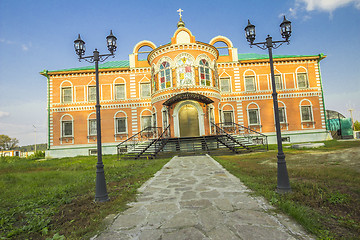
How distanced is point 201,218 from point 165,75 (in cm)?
1591

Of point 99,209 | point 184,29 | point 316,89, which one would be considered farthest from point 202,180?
point 316,89

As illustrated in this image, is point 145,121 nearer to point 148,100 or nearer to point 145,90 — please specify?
point 148,100

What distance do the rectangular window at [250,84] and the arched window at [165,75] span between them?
9.43m

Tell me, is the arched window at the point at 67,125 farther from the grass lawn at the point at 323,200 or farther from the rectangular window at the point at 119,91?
the grass lawn at the point at 323,200

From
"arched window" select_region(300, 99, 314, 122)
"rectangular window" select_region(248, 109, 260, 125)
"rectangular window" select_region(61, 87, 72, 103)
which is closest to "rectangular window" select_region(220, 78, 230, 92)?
"rectangular window" select_region(248, 109, 260, 125)

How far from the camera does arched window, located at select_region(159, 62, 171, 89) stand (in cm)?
1797

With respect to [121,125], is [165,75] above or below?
above

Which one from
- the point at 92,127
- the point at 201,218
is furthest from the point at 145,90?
the point at 201,218

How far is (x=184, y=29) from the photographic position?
18375 mm

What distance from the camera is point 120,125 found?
2205cm

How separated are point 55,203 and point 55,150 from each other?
19.5 m

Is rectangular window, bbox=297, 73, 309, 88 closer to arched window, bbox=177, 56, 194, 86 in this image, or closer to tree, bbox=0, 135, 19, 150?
arched window, bbox=177, 56, 194, 86

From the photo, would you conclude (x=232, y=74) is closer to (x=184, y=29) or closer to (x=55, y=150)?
(x=184, y=29)

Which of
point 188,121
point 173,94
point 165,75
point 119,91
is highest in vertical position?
point 165,75
